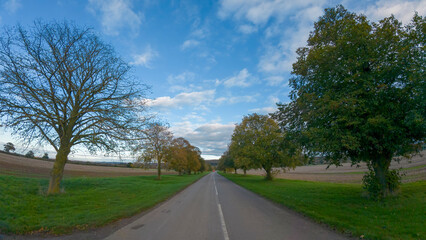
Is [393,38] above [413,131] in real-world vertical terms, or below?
above

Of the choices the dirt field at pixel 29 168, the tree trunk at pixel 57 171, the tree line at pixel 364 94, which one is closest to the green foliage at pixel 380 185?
the tree line at pixel 364 94

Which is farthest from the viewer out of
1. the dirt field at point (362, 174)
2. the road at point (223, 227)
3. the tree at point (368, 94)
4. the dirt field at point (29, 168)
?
the dirt field at point (29, 168)

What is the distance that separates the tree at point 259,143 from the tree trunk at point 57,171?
69.3 ft

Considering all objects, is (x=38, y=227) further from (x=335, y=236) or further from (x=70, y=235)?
(x=335, y=236)

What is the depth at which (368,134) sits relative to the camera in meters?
9.82

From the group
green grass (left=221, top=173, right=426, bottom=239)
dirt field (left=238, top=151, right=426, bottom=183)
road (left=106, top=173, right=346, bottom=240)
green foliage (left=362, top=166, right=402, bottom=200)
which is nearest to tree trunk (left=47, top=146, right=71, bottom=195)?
road (left=106, top=173, right=346, bottom=240)

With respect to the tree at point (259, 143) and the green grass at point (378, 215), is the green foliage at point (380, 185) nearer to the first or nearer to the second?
the green grass at point (378, 215)

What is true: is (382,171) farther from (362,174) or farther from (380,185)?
(362,174)

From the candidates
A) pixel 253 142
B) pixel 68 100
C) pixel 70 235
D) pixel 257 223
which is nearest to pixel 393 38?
pixel 257 223

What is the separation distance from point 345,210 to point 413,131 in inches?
183

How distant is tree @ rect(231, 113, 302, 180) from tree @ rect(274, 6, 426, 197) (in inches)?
Answer: 618

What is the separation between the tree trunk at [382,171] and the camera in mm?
10745

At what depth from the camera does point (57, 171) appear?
45.5 ft

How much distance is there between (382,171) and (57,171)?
65.1 feet
